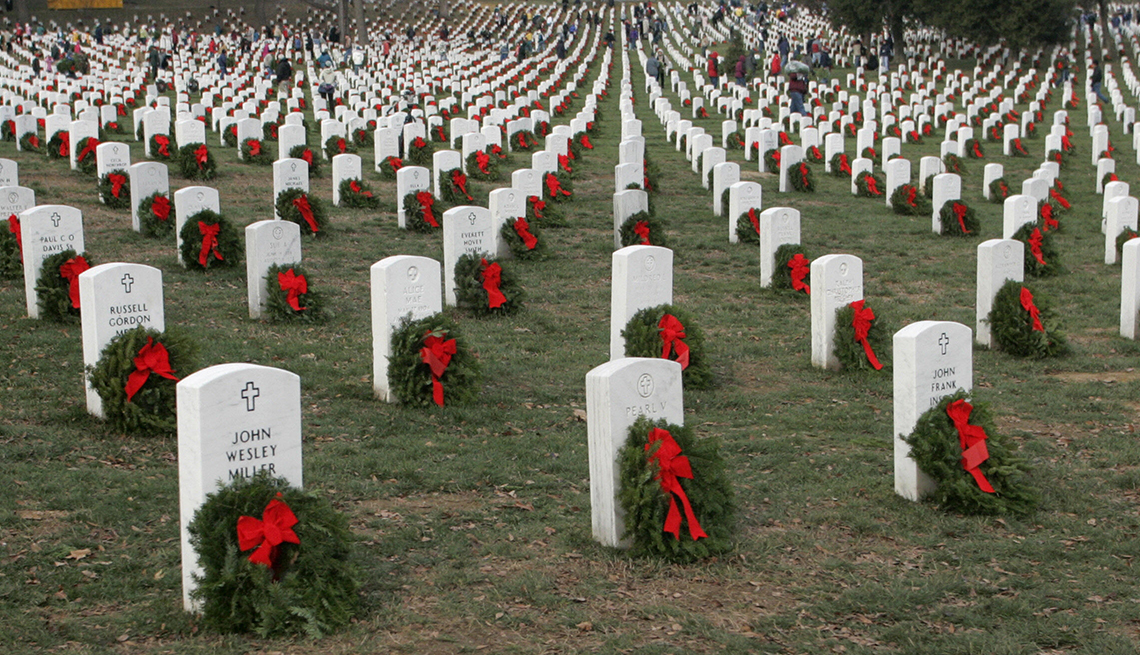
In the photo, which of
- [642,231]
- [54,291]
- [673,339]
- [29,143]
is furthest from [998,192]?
[29,143]

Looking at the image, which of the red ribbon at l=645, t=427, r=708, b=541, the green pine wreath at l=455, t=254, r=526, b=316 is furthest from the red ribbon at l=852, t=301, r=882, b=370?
the red ribbon at l=645, t=427, r=708, b=541

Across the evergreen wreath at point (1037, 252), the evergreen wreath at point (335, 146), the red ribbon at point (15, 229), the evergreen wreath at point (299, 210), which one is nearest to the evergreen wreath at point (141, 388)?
the red ribbon at point (15, 229)

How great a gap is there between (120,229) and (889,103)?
84.3 feet

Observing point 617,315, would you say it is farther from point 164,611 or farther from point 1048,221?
point 1048,221

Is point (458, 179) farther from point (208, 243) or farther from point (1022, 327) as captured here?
point (1022, 327)

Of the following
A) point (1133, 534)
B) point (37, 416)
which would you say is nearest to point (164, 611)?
point (37, 416)

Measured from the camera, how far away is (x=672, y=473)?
6.30m

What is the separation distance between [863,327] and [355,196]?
9885 mm

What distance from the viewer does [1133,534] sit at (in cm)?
689

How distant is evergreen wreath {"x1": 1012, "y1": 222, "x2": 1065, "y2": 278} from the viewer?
15133mm

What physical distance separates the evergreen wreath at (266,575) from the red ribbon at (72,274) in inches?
241

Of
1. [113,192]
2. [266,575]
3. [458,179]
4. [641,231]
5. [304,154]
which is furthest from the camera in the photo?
[304,154]

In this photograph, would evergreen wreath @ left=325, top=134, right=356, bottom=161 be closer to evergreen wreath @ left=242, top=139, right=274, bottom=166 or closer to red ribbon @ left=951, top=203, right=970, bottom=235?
evergreen wreath @ left=242, top=139, right=274, bottom=166

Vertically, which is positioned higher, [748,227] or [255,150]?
[255,150]
